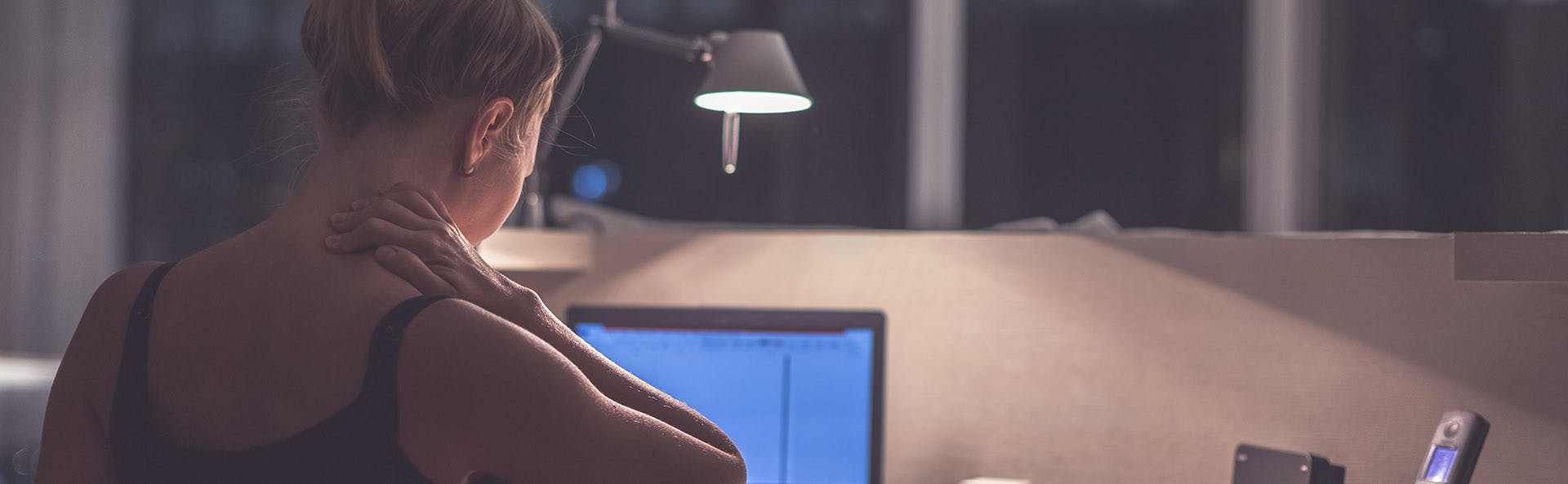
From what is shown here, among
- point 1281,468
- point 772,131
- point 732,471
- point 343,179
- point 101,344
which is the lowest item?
point 1281,468

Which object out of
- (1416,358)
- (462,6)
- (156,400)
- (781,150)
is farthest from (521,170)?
(781,150)

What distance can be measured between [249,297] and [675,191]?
154cm

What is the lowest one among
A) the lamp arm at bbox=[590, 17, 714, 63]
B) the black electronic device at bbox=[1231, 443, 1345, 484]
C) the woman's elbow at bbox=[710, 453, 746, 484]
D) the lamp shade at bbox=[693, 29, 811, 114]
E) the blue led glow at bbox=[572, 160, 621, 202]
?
the black electronic device at bbox=[1231, 443, 1345, 484]

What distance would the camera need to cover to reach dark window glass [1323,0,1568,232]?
6.05 ft

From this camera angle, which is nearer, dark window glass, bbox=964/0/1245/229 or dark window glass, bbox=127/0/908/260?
dark window glass, bbox=964/0/1245/229

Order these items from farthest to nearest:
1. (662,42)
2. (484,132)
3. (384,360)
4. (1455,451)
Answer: (662,42)
(1455,451)
(484,132)
(384,360)

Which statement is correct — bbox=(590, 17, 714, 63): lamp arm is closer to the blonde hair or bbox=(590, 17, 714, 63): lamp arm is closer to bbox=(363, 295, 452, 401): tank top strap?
the blonde hair

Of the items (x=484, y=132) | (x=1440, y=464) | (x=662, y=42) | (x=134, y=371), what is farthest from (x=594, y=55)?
(x=1440, y=464)

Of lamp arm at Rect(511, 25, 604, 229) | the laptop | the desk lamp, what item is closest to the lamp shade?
the desk lamp

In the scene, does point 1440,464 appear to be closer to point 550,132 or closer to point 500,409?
point 500,409

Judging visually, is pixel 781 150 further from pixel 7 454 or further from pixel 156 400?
pixel 7 454

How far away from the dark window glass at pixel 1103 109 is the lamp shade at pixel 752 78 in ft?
2.20

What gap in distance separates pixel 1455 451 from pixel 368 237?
1131 mm

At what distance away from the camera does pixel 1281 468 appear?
129 centimetres
